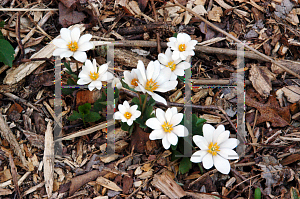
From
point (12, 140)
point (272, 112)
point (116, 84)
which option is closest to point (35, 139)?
point (12, 140)

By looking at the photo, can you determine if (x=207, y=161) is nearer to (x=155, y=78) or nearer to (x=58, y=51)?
(x=155, y=78)

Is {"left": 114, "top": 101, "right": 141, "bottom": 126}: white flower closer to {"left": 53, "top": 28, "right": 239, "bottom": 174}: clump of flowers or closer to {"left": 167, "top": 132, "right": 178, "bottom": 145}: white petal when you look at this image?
{"left": 53, "top": 28, "right": 239, "bottom": 174}: clump of flowers

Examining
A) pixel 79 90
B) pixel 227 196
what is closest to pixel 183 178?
pixel 227 196

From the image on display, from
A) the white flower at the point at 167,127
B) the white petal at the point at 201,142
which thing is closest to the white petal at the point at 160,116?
the white flower at the point at 167,127

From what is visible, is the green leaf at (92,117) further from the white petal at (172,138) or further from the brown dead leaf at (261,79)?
the brown dead leaf at (261,79)

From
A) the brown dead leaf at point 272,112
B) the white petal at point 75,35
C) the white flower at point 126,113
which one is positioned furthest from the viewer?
the brown dead leaf at point 272,112
